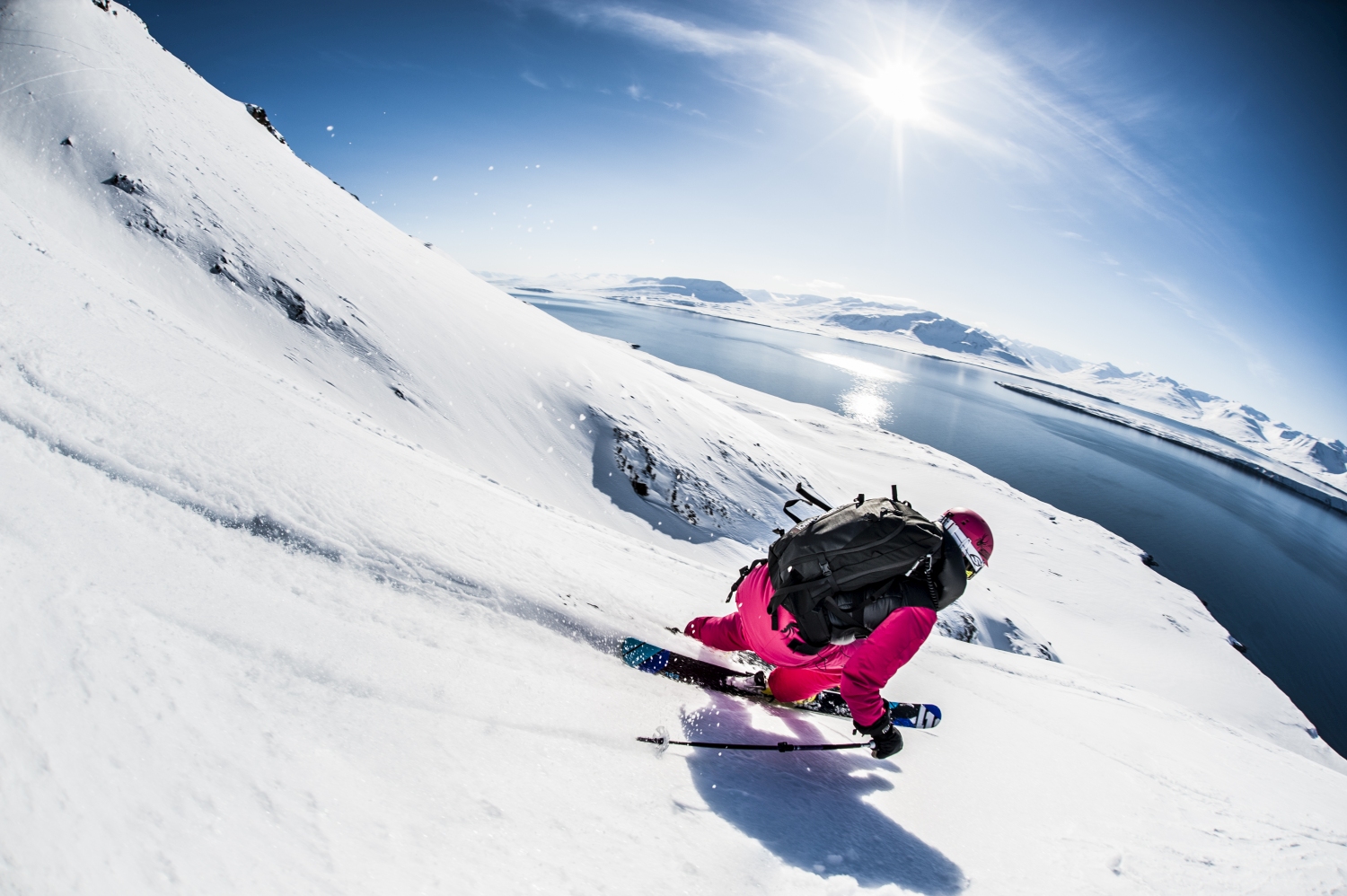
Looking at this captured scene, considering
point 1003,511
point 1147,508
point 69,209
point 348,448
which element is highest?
point 1147,508

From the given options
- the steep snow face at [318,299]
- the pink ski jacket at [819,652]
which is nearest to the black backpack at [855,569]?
the pink ski jacket at [819,652]

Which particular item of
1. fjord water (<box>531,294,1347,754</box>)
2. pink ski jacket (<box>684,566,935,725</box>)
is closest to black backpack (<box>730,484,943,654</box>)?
pink ski jacket (<box>684,566,935,725</box>)

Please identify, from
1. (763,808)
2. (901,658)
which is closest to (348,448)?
(763,808)

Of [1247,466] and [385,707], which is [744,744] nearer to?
[385,707]

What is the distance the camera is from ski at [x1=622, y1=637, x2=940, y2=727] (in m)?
3.30

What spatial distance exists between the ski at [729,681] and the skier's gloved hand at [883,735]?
29cm

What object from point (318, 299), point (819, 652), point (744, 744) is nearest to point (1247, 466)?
point (819, 652)

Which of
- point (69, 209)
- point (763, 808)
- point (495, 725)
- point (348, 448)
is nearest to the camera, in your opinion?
point (495, 725)

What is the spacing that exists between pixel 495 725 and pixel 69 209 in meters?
10.1

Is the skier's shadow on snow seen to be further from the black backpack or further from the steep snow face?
the steep snow face

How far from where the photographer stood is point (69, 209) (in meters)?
7.07

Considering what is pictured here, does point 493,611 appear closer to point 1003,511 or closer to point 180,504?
point 180,504

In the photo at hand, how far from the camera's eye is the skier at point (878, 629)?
119 inches

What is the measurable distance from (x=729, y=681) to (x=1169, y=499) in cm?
5511
